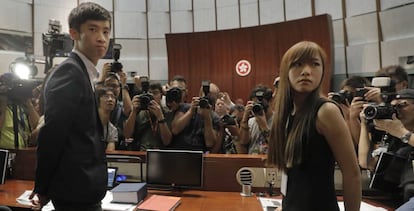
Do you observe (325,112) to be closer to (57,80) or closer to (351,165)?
(351,165)

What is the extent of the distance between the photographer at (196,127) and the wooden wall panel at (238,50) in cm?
317

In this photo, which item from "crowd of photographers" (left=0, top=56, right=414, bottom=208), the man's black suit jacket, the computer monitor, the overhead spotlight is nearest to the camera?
the man's black suit jacket

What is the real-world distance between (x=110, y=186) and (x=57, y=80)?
1173mm

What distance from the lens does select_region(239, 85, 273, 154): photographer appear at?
216cm

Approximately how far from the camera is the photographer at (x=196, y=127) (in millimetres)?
2312

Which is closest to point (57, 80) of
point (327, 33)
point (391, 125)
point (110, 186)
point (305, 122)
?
point (305, 122)

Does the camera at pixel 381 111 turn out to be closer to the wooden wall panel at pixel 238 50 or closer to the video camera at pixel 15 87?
the video camera at pixel 15 87

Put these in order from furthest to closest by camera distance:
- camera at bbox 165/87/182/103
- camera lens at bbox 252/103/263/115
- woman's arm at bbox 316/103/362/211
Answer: camera at bbox 165/87/182/103 < camera lens at bbox 252/103/263/115 < woman's arm at bbox 316/103/362/211

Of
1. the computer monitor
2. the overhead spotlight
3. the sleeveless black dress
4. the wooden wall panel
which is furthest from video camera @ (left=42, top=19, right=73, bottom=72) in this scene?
the wooden wall panel

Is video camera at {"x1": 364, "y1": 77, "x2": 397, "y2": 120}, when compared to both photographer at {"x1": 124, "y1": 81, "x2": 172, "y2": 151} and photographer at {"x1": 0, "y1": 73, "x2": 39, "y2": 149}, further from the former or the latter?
photographer at {"x1": 0, "y1": 73, "x2": 39, "y2": 149}

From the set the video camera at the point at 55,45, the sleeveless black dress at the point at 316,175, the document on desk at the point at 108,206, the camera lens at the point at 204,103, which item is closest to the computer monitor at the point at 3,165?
the document on desk at the point at 108,206

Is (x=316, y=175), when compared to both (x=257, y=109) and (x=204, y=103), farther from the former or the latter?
Answer: (x=204, y=103)

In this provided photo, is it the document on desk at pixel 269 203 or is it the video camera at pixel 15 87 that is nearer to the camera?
the document on desk at pixel 269 203

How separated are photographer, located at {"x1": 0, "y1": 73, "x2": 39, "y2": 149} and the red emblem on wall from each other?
154 inches
